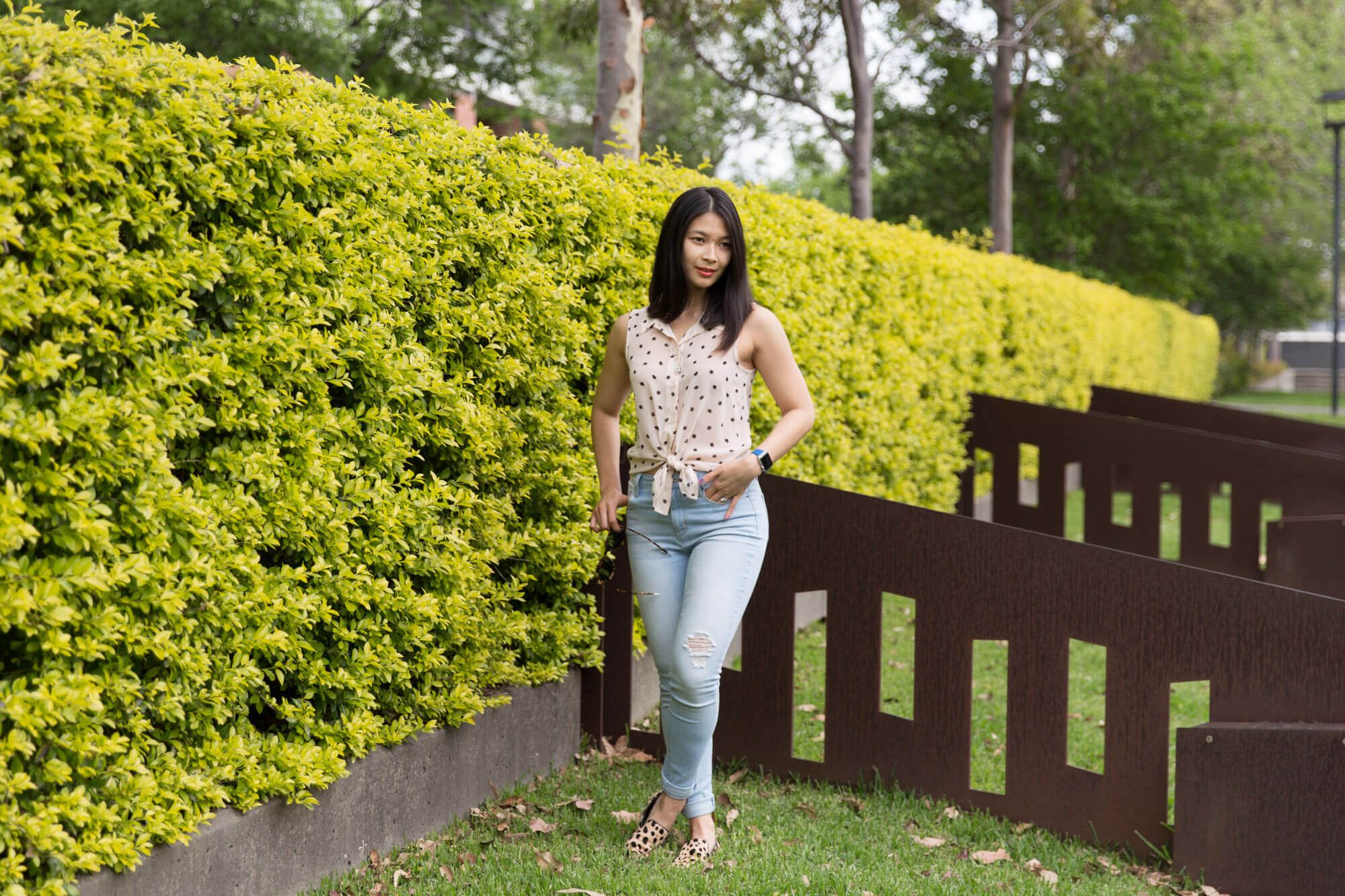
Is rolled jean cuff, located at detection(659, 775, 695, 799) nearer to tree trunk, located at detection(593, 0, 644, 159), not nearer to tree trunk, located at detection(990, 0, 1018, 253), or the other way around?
tree trunk, located at detection(593, 0, 644, 159)

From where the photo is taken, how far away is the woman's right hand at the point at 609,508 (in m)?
3.90

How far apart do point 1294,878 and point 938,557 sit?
1579 mm

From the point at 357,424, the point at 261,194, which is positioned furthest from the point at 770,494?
the point at 261,194

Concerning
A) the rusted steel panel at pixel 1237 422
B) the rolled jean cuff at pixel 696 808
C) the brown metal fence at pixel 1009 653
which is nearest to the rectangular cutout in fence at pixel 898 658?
the brown metal fence at pixel 1009 653

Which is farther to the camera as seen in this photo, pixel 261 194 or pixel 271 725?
pixel 271 725

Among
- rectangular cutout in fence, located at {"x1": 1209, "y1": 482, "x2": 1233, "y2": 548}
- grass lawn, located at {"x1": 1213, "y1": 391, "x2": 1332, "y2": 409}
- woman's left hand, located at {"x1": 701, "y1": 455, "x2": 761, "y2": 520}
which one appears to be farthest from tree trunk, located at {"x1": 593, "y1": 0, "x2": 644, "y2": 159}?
grass lawn, located at {"x1": 1213, "y1": 391, "x2": 1332, "y2": 409}

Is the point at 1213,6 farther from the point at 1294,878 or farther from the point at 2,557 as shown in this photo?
the point at 2,557

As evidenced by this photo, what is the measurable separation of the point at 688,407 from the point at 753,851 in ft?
5.01

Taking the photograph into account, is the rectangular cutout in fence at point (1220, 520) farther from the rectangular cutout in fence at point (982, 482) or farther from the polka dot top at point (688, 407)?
the polka dot top at point (688, 407)

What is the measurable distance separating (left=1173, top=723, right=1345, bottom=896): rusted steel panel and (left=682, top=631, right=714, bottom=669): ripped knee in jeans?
5.60 ft

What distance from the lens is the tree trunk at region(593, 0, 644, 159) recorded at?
805 cm

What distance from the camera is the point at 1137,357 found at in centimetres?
1883

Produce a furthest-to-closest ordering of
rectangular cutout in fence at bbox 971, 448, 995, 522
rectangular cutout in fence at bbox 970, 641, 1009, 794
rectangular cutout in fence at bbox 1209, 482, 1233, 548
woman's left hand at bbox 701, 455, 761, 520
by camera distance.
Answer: rectangular cutout in fence at bbox 1209, 482, 1233, 548, rectangular cutout in fence at bbox 971, 448, 995, 522, rectangular cutout in fence at bbox 970, 641, 1009, 794, woman's left hand at bbox 701, 455, 761, 520

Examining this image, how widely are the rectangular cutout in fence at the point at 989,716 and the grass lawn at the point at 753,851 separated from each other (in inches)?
15.7
